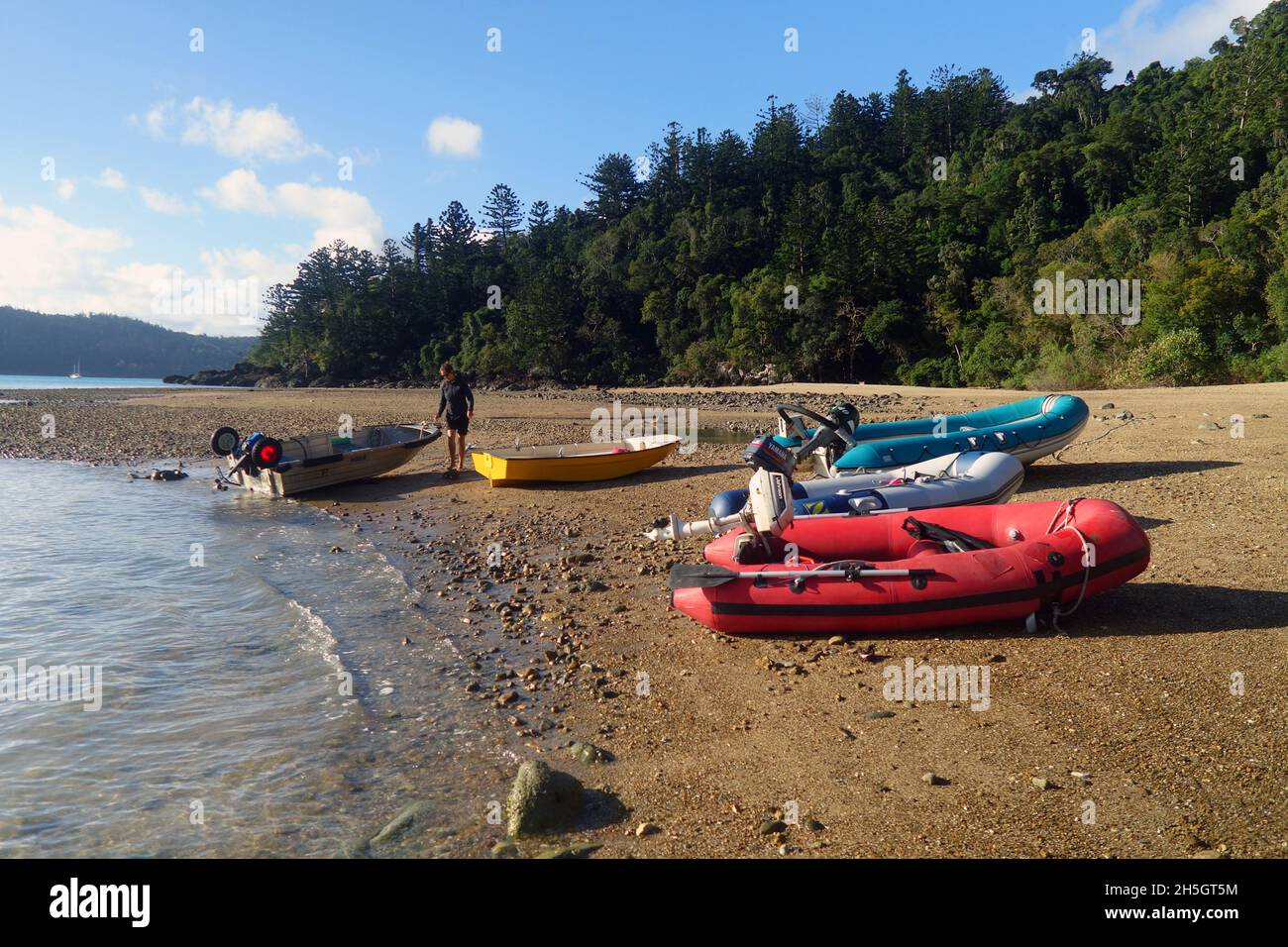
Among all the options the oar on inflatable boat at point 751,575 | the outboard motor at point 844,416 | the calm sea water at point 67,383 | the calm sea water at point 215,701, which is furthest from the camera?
the calm sea water at point 67,383

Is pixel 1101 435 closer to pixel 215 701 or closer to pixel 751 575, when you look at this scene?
pixel 751 575

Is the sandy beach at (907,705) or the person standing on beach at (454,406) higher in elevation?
the person standing on beach at (454,406)

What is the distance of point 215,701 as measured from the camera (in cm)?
630

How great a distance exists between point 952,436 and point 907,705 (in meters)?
7.08

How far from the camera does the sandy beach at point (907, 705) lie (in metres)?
4.06

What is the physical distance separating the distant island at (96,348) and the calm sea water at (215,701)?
5992 inches

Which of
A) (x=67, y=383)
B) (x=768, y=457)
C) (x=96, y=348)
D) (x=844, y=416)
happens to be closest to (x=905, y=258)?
(x=844, y=416)

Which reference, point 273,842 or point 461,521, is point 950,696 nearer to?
point 273,842

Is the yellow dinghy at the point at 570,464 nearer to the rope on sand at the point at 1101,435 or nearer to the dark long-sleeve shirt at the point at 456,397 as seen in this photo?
the dark long-sleeve shirt at the point at 456,397

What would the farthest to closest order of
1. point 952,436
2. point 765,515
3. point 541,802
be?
point 952,436 < point 765,515 < point 541,802

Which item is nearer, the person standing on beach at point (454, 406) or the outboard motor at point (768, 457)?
the outboard motor at point (768, 457)

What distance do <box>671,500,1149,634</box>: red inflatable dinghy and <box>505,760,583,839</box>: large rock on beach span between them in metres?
2.48

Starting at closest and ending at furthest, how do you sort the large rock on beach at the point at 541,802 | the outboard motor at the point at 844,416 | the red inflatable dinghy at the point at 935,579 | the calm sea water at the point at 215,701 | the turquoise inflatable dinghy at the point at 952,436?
the large rock on beach at the point at 541,802 < the calm sea water at the point at 215,701 < the red inflatable dinghy at the point at 935,579 < the turquoise inflatable dinghy at the point at 952,436 < the outboard motor at the point at 844,416

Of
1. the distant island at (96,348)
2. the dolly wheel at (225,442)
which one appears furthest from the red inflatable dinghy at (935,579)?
the distant island at (96,348)
